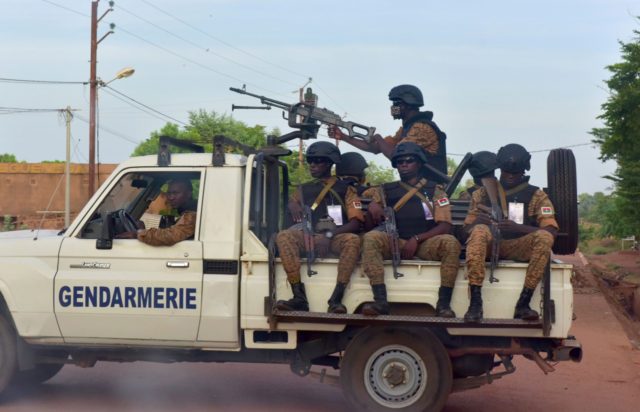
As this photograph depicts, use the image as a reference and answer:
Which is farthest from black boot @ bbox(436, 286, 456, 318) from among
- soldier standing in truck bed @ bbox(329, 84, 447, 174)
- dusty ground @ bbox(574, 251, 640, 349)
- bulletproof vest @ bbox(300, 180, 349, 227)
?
dusty ground @ bbox(574, 251, 640, 349)

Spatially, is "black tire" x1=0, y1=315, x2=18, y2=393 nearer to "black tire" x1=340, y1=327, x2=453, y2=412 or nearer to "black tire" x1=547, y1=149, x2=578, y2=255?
"black tire" x1=340, y1=327, x2=453, y2=412

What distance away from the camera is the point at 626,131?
2020cm

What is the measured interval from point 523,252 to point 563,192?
77 cm

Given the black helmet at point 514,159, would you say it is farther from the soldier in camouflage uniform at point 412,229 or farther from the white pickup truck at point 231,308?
the white pickup truck at point 231,308

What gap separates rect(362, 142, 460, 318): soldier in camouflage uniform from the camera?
673 cm

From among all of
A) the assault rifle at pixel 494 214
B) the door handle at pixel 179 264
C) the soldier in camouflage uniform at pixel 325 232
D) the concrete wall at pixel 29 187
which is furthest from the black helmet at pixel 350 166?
the concrete wall at pixel 29 187

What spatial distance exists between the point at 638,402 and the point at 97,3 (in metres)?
28.0

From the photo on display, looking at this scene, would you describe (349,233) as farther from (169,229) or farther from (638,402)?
(638,402)

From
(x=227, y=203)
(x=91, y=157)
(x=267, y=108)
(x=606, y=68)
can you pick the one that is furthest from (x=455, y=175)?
(x=91, y=157)

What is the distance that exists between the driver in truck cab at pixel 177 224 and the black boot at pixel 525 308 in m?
2.52

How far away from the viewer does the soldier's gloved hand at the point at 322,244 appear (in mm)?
7078

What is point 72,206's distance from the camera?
4825 centimetres

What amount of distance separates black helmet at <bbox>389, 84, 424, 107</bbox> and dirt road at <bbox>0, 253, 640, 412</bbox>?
279 cm

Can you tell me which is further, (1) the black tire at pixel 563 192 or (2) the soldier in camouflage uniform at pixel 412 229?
(1) the black tire at pixel 563 192
